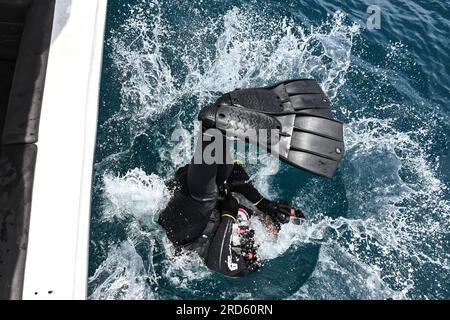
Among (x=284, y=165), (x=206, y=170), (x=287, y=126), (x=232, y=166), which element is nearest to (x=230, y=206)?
(x=232, y=166)

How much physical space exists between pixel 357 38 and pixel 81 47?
5505mm

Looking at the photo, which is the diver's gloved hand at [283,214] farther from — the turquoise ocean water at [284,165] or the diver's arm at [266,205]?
the turquoise ocean water at [284,165]

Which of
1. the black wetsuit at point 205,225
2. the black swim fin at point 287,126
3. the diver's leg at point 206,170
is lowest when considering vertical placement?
the black wetsuit at point 205,225

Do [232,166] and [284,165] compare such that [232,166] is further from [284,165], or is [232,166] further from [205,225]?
[284,165]

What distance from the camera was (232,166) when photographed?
3682 mm

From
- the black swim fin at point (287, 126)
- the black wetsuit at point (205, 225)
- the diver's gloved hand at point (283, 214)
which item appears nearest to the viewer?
the black swim fin at point (287, 126)

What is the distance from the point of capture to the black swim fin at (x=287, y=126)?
9.52ft

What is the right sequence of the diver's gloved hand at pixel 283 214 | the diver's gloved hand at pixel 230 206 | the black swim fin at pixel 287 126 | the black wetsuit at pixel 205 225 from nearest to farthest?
the black swim fin at pixel 287 126
the black wetsuit at pixel 205 225
the diver's gloved hand at pixel 230 206
the diver's gloved hand at pixel 283 214

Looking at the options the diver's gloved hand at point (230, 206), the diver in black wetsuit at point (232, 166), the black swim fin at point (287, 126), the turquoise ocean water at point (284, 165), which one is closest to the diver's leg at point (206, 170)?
the diver in black wetsuit at point (232, 166)

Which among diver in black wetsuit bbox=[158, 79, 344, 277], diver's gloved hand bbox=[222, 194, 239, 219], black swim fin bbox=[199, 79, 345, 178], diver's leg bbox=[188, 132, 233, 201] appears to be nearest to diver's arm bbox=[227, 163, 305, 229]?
diver in black wetsuit bbox=[158, 79, 344, 277]

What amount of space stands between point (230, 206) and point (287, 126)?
1105mm

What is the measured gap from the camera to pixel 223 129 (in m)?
2.83

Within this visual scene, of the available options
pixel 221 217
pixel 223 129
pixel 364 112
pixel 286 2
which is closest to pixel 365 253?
pixel 221 217

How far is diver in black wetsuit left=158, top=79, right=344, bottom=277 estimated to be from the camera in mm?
2973
